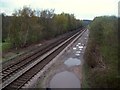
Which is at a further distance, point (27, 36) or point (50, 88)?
point (27, 36)

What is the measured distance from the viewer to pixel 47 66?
25.9m

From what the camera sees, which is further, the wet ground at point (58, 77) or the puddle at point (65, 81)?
the wet ground at point (58, 77)

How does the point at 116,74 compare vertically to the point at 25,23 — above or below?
below

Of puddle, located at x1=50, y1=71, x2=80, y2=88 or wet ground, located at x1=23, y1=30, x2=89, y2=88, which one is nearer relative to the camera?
puddle, located at x1=50, y1=71, x2=80, y2=88

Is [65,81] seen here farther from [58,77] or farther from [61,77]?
[58,77]

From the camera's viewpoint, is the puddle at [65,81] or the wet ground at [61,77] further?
the wet ground at [61,77]

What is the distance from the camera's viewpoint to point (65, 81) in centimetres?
1900

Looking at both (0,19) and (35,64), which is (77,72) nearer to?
(35,64)

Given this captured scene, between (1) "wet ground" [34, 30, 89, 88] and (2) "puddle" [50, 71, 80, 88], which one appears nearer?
(2) "puddle" [50, 71, 80, 88]

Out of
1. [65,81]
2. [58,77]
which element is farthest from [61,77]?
[65,81]

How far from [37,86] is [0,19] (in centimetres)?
3711

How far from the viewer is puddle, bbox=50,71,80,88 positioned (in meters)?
17.9

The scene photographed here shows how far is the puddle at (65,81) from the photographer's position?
17923 mm

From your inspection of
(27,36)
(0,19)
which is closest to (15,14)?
(27,36)
